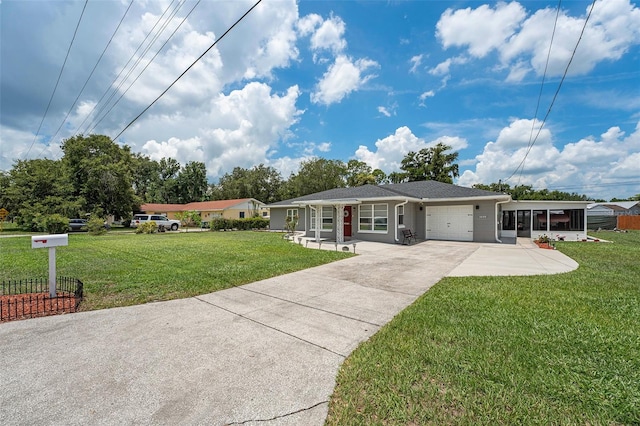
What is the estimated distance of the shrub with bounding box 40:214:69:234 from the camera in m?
22.7

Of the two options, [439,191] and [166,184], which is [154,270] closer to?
[439,191]

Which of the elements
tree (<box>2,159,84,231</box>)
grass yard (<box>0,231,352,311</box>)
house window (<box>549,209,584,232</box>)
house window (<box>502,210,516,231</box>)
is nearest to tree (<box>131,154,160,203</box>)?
tree (<box>2,159,84,231</box>)

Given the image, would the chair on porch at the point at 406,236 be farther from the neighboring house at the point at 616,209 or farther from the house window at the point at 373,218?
the neighboring house at the point at 616,209

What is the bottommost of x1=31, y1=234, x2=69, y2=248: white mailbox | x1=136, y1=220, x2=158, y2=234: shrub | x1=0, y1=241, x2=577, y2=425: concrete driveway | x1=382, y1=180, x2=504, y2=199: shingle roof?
x1=0, y1=241, x2=577, y2=425: concrete driveway

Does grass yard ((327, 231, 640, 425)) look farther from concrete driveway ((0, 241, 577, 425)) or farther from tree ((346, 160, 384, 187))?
tree ((346, 160, 384, 187))

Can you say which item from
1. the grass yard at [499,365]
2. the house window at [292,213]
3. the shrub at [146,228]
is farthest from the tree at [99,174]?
the grass yard at [499,365]

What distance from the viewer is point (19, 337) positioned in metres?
3.69

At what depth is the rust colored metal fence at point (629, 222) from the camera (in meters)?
25.6

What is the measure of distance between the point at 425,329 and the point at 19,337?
5466 mm

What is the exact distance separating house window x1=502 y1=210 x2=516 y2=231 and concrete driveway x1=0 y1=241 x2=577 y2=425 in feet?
52.2

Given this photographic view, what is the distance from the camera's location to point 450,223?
640 inches

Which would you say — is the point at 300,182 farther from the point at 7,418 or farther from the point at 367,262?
the point at 7,418

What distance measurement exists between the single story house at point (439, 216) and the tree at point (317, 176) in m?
22.0

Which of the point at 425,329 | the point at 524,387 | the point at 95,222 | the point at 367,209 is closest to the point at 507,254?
the point at 367,209
